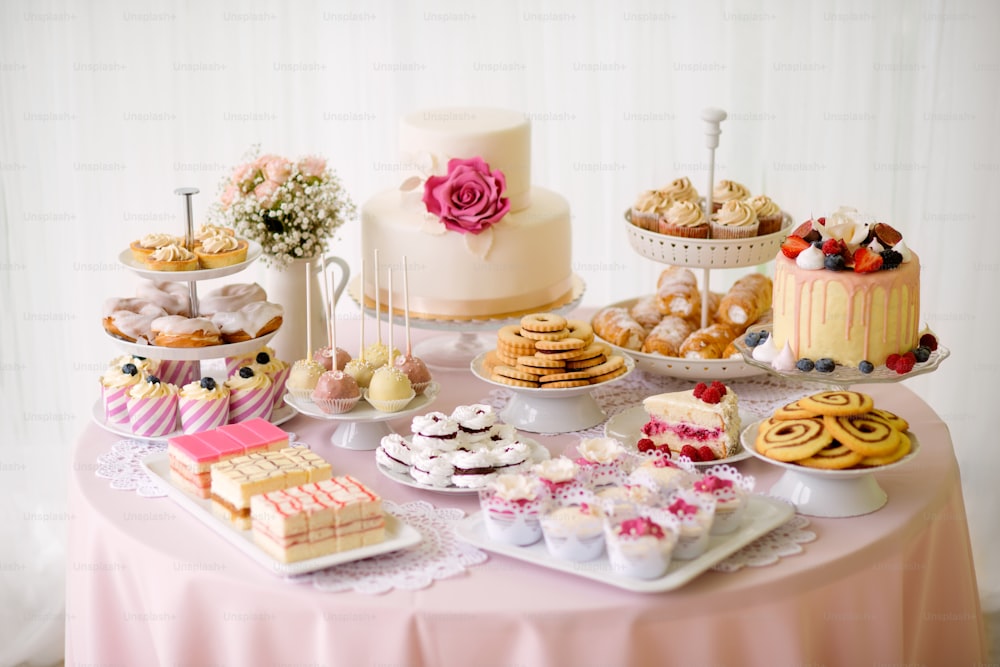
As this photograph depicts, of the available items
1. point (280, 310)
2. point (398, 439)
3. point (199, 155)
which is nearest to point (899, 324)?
point (398, 439)

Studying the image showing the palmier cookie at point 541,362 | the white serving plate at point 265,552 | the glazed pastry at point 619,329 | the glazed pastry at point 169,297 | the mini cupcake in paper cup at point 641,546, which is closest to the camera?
the mini cupcake in paper cup at point 641,546

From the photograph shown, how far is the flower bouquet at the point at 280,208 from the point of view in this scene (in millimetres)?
3473

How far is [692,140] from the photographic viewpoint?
516cm

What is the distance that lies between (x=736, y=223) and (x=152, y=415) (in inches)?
69.0

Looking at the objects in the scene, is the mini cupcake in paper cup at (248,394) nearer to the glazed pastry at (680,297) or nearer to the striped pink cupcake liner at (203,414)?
the striped pink cupcake liner at (203,414)

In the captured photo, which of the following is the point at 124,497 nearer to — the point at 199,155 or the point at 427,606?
the point at 427,606

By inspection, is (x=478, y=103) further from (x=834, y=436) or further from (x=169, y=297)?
(x=834, y=436)

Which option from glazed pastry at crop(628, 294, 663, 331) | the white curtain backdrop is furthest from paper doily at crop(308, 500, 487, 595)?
the white curtain backdrop

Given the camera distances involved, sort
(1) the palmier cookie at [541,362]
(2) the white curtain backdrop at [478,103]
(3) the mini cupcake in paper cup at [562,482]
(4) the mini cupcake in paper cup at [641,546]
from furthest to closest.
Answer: (2) the white curtain backdrop at [478,103]
(1) the palmier cookie at [541,362]
(3) the mini cupcake in paper cup at [562,482]
(4) the mini cupcake in paper cup at [641,546]

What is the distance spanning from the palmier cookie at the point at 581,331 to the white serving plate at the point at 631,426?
0.75 ft

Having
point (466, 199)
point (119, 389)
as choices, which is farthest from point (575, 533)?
point (119, 389)

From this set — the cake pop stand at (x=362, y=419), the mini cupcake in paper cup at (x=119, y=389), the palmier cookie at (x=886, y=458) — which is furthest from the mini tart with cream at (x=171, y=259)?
the palmier cookie at (x=886, y=458)

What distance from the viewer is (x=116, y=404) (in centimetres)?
322

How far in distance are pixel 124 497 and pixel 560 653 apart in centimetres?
120
